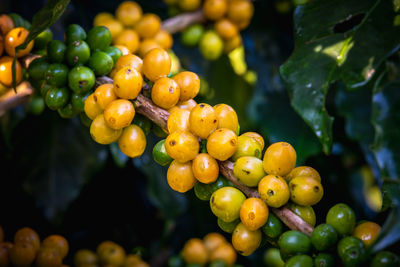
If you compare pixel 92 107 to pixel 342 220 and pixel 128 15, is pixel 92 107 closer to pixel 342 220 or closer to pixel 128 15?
pixel 342 220

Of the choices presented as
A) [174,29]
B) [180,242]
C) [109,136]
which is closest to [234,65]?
[174,29]

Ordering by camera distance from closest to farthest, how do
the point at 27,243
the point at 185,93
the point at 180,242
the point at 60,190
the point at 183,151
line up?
the point at 183,151, the point at 185,93, the point at 27,243, the point at 60,190, the point at 180,242

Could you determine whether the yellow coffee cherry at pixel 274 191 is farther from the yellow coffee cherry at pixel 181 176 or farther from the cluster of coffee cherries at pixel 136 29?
the cluster of coffee cherries at pixel 136 29

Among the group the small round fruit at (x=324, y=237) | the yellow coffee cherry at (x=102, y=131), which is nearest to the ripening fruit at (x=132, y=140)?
the yellow coffee cherry at (x=102, y=131)

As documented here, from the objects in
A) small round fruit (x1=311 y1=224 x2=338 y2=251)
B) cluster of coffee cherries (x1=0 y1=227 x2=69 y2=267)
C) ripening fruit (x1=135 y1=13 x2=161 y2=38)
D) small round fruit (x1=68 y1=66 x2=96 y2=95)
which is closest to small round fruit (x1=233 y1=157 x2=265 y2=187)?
small round fruit (x1=311 y1=224 x2=338 y2=251)

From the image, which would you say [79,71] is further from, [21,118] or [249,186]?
[21,118]

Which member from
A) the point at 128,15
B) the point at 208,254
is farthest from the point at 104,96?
the point at 208,254
